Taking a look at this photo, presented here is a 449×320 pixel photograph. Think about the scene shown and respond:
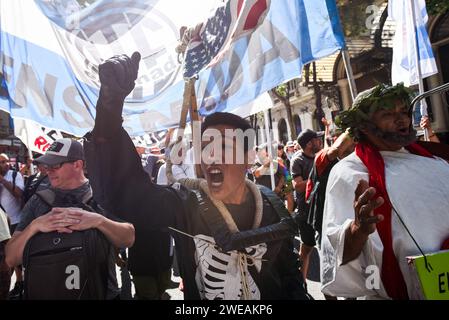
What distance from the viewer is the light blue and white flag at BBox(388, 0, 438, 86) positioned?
14.4 feet

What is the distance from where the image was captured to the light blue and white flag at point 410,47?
14.4 feet

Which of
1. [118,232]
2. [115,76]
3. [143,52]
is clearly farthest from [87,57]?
[118,232]

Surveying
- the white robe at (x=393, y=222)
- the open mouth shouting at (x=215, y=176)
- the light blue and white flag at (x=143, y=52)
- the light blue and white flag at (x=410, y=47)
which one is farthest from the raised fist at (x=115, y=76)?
the light blue and white flag at (x=410, y=47)

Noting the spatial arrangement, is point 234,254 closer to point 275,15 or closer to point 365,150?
point 365,150

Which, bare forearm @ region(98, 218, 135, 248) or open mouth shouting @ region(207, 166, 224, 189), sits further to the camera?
bare forearm @ region(98, 218, 135, 248)

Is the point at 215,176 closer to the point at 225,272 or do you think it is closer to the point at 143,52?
the point at 225,272

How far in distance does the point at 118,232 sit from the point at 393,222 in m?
1.49

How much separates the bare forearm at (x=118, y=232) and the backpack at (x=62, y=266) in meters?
0.09

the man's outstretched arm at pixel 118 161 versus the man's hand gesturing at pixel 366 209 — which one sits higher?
the man's outstretched arm at pixel 118 161

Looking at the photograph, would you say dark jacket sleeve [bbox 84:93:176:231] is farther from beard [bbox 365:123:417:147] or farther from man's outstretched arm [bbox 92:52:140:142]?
beard [bbox 365:123:417:147]

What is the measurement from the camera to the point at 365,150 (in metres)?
2.27

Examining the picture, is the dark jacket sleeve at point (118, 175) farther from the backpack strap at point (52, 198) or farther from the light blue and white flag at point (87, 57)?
the light blue and white flag at point (87, 57)

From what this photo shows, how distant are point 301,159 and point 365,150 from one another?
8.90 feet

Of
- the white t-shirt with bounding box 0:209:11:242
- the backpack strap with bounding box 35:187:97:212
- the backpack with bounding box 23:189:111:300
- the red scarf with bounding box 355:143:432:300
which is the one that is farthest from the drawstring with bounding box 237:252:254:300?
the white t-shirt with bounding box 0:209:11:242
